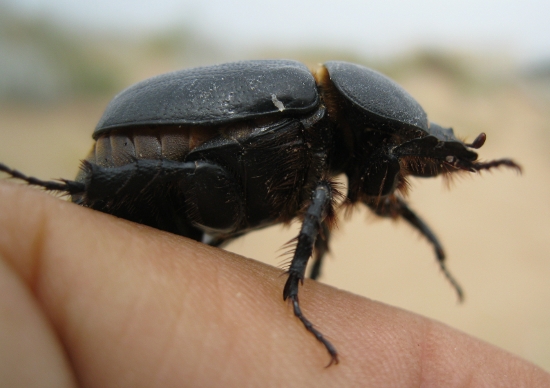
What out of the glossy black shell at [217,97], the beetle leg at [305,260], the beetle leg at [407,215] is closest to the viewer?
the beetle leg at [305,260]

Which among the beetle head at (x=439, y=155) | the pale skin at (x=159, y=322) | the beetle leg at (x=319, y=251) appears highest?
the beetle head at (x=439, y=155)

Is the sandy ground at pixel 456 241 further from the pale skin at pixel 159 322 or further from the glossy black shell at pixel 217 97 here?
the glossy black shell at pixel 217 97

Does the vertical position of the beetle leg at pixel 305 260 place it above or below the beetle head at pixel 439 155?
below

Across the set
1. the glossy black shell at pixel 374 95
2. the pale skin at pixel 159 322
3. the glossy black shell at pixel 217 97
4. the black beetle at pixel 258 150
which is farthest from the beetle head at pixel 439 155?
the pale skin at pixel 159 322

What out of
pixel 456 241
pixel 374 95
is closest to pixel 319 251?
pixel 374 95

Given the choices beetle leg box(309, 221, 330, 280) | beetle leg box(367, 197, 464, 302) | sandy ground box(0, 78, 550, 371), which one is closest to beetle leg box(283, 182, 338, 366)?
beetle leg box(309, 221, 330, 280)

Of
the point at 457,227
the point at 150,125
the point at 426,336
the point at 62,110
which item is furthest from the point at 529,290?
the point at 62,110

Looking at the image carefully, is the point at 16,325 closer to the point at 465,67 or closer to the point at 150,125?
the point at 150,125

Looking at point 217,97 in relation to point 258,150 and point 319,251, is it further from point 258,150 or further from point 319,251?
point 319,251
